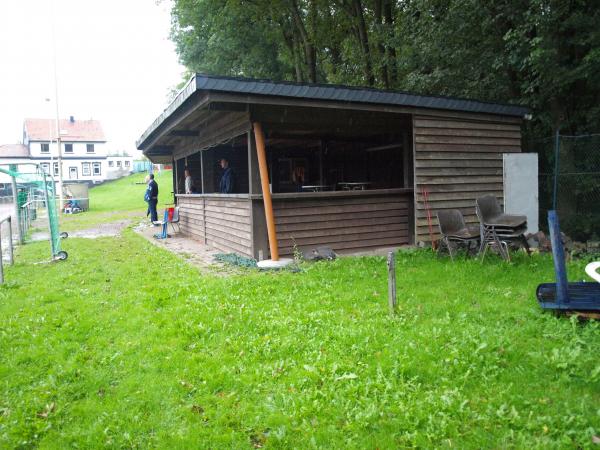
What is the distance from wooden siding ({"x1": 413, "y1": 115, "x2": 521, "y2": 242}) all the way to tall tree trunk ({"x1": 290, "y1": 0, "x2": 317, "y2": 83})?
36.9ft

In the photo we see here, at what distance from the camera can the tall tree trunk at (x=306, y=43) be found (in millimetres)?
19141

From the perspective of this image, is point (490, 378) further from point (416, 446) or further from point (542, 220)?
point (542, 220)

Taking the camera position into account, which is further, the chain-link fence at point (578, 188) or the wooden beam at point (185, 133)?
the wooden beam at point (185, 133)

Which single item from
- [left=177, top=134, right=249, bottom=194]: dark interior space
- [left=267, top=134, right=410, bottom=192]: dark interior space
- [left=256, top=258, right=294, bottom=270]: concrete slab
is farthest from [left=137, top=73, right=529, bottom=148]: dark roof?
[left=267, top=134, right=410, bottom=192]: dark interior space

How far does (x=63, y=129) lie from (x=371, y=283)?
5818cm

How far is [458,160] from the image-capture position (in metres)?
9.67

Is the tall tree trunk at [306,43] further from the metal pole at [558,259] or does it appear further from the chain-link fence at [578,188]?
the metal pole at [558,259]

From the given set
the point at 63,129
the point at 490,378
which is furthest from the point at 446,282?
the point at 63,129

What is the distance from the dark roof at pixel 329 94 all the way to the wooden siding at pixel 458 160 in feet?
0.92

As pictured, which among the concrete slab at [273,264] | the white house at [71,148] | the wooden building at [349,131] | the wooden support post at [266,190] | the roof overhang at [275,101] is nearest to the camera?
the roof overhang at [275,101]

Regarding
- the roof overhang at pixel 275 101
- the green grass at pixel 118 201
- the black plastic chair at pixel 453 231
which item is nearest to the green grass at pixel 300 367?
the black plastic chair at pixel 453 231

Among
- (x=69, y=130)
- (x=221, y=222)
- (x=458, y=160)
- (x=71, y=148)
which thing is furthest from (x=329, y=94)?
(x=69, y=130)

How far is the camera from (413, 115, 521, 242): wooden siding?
9.31 meters

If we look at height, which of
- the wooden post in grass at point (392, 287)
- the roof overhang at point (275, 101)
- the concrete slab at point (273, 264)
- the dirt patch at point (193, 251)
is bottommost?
the dirt patch at point (193, 251)
